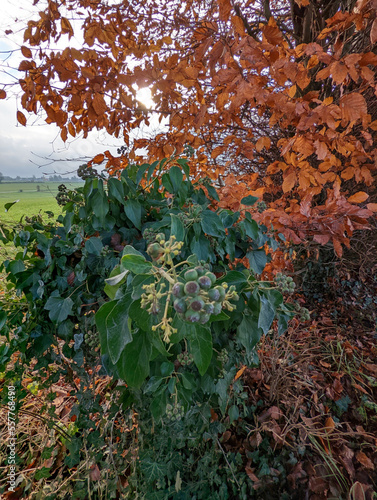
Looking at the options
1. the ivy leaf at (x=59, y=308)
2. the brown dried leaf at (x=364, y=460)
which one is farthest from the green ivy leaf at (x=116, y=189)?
the brown dried leaf at (x=364, y=460)

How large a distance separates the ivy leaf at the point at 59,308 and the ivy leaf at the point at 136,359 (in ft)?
1.46

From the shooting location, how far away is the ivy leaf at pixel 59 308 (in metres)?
1.00

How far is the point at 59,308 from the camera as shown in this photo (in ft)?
3.34

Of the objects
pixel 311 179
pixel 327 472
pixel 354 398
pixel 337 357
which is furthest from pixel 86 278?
pixel 337 357

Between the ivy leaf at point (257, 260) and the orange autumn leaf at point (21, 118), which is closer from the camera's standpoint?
the ivy leaf at point (257, 260)

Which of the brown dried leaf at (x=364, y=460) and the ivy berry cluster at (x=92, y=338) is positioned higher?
the ivy berry cluster at (x=92, y=338)

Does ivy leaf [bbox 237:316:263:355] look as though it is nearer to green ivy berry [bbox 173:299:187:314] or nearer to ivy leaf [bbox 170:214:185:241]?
ivy leaf [bbox 170:214:185:241]

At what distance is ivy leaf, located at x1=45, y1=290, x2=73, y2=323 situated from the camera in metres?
1.00

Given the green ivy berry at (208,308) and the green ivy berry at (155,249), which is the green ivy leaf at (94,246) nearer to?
the green ivy berry at (155,249)

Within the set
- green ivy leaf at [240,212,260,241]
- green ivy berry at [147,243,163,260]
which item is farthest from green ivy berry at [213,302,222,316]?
green ivy leaf at [240,212,260,241]

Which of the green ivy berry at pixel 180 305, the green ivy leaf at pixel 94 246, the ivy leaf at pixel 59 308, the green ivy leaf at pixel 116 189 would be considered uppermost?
the green ivy leaf at pixel 116 189

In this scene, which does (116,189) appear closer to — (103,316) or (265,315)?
(103,316)

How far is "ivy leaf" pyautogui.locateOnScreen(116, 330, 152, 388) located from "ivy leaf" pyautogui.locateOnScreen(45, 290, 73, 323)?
44cm

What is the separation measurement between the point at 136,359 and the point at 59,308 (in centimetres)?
50
